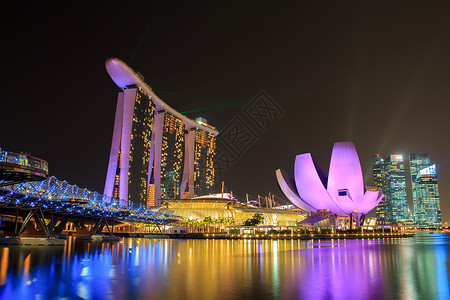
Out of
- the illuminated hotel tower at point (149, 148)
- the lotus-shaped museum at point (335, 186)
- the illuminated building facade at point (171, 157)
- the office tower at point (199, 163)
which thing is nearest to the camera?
the lotus-shaped museum at point (335, 186)

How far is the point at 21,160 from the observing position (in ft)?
58.2

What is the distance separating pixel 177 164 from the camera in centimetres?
13175

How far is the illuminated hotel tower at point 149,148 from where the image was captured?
82.4 meters

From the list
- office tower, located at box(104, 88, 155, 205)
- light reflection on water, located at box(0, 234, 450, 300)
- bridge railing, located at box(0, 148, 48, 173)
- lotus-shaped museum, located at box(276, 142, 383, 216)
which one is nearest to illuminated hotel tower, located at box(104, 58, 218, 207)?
office tower, located at box(104, 88, 155, 205)

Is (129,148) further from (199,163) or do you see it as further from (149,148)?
(199,163)

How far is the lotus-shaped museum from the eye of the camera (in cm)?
6888

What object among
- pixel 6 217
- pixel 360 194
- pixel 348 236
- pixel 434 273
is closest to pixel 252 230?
pixel 348 236

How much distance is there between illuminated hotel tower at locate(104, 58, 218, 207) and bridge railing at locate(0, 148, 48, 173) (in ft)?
179

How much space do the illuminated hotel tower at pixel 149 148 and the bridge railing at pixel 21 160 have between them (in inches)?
2145

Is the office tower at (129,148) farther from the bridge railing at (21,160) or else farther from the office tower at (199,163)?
the bridge railing at (21,160)

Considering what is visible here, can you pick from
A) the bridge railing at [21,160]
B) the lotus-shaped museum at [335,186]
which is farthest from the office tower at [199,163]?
the bridge railing at [21,160]

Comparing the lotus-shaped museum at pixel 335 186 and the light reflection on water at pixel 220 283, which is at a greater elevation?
the lotus-shaped museum at pixel 335 186

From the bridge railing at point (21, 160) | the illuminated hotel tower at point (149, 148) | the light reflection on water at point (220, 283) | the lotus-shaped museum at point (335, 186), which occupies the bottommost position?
the light reflection on water at point (220, 283)

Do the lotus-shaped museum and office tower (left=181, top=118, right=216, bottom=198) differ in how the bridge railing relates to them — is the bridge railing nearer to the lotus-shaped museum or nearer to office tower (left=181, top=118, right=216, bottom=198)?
the lotus-shaped museum
